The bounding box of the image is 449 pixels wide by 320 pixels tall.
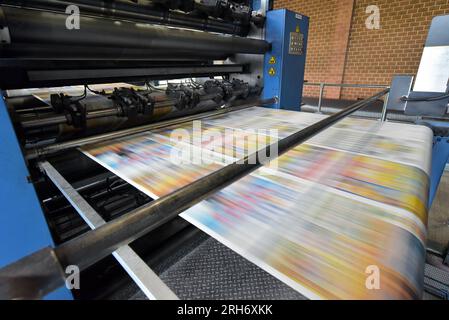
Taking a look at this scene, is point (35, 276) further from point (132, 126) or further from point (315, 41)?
point (315, 41)

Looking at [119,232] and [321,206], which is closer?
[119,232]

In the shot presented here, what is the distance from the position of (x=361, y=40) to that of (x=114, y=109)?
189 inches

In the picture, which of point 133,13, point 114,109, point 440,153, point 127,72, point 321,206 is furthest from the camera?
point 440,153

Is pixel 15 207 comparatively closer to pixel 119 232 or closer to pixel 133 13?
pixel 119 232

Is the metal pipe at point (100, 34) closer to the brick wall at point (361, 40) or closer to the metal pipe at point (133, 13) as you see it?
the metal pipe at point (133, 13)

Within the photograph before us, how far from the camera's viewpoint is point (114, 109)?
107cm

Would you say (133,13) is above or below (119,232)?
above


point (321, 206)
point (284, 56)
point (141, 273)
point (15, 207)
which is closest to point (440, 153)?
point (284, 56)

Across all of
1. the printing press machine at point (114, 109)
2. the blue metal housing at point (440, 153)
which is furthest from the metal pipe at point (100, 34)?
the blue metal housing at point (440, 153)

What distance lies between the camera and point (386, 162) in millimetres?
822

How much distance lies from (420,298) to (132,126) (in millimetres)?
1148

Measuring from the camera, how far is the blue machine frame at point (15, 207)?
66 cm

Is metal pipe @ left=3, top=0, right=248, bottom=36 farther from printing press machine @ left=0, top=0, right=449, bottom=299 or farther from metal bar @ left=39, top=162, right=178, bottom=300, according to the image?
metal bar @ left=39, top=162, right=178, bottom=300

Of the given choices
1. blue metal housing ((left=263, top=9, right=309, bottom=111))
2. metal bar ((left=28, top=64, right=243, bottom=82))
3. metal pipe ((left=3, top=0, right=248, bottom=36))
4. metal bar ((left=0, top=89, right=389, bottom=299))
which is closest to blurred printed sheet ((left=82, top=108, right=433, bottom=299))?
metal bar ((left=0, top=89, right=389, bottom=299))
